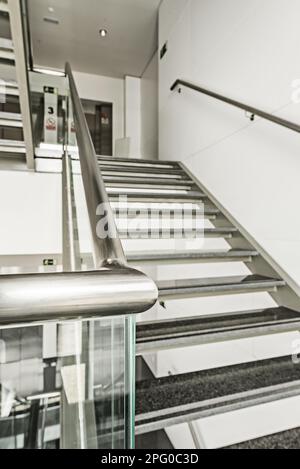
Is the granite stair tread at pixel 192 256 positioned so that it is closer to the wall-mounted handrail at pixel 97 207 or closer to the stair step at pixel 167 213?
the stair step at pixel 167 213

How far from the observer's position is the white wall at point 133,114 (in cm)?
560

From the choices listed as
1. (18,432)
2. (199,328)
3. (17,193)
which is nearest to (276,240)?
(199,328)

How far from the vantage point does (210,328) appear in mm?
1346

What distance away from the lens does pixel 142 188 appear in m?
2.51

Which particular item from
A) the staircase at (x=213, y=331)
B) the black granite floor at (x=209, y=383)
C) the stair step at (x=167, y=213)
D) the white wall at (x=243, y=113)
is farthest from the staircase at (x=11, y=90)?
the black granite floor at (x=209, y=383)

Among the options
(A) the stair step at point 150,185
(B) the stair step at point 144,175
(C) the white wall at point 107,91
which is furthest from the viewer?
(C) the white wall at point 107,91

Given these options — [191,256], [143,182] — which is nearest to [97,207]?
[191,256]

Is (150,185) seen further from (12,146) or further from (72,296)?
(72,296)

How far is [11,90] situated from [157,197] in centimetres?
133

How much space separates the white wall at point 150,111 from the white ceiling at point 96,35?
18 cm

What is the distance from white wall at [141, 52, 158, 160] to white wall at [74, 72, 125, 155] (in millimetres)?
432

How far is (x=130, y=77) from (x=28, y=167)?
3724 mm

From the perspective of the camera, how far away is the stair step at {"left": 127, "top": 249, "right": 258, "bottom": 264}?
5.63 ft

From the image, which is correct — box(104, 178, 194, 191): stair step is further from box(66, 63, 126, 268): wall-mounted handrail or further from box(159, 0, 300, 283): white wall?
box(66, 63, 126, 268): wall-mounted handrail
